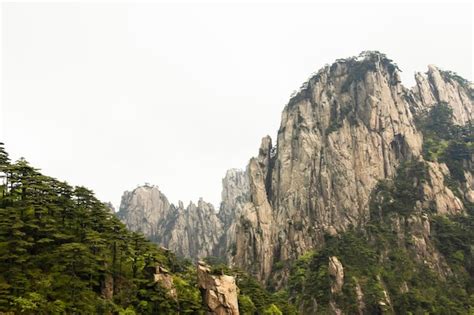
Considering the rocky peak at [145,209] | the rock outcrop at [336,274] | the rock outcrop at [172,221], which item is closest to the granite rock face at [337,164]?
the rock outcrop at [336,274]

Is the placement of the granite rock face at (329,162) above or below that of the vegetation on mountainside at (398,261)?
above

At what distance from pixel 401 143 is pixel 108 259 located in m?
90.2

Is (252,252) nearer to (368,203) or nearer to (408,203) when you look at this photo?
(368,203)

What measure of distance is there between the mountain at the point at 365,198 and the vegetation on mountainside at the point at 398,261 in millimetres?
244

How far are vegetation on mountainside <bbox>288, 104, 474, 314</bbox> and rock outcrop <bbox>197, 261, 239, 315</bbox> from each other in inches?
1316

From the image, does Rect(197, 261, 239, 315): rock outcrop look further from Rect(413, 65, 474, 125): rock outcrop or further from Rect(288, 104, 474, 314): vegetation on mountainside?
Rect(413, 65, 474, 125): rock outcrop

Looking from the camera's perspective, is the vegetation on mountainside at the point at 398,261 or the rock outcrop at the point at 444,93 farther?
the rock outcrop at the point at 444,93

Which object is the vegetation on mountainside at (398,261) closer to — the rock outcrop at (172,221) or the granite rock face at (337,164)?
the granite rock face at (337,164)

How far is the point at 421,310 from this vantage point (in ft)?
241

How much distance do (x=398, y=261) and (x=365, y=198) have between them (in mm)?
21490

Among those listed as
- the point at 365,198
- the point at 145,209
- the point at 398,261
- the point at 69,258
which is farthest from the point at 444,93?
the point at 69,258

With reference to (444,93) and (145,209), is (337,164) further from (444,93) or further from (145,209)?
(145,209)

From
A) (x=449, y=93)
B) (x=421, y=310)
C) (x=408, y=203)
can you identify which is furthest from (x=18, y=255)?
(x=449, y=93)

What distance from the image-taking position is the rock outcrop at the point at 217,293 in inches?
1970
